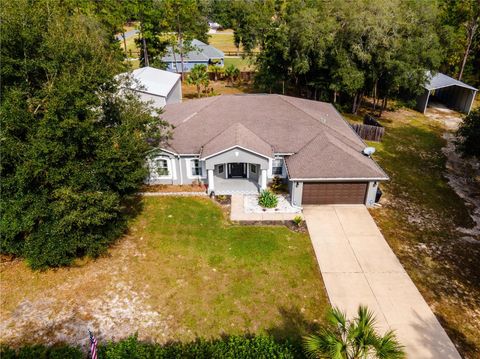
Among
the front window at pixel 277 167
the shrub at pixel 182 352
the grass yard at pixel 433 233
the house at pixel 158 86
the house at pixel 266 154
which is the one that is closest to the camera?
the shrub at pixel 182 352

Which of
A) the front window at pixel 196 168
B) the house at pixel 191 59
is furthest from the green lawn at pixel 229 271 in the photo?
the house at pixel 191 59

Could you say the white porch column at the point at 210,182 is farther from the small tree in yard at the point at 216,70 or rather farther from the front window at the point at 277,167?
the small tree in yard at the point at 216,70

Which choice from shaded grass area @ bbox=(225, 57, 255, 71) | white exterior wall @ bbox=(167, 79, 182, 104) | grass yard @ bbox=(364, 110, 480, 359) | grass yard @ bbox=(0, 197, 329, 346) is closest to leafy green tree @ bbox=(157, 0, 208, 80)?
shaded grass area @ bbox=(225, 57, 255, 71)

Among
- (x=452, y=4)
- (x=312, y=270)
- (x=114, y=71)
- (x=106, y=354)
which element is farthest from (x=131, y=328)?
(x=452, y=4)

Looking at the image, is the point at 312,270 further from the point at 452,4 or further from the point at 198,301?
the point at 452,4

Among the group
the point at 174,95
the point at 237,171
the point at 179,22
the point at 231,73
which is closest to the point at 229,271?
the point at 237,171

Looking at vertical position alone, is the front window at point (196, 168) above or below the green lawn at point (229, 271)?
above

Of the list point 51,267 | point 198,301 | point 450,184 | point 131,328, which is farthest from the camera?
point 450,184
